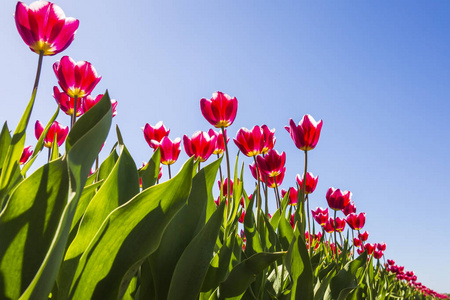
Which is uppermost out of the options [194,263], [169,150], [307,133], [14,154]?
[307,133]

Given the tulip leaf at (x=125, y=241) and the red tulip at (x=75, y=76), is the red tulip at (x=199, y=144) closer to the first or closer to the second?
the red tulip at (x=75, y=76)

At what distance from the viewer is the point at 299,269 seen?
49.1 inches

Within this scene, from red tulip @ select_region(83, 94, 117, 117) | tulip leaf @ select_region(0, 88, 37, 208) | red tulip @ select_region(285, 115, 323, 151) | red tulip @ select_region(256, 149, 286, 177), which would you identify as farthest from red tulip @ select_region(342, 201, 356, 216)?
tulip leaf @ select_region(0, 88, 37, 208)

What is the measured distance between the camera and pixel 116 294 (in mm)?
676

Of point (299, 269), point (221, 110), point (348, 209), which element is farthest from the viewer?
point (348, 209)

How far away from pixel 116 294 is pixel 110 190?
20cm

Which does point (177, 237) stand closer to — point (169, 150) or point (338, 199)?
point (169, 150)

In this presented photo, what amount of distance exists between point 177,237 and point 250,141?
4.00 ft

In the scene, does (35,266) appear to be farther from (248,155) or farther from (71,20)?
(248,155)

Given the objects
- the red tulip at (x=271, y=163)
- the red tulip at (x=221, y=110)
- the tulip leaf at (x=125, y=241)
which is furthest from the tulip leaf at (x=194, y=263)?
the red tulip at (x=271, y=163)

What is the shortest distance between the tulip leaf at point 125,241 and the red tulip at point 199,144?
4.38 feet

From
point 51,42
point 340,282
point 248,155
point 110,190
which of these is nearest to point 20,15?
point 51,42

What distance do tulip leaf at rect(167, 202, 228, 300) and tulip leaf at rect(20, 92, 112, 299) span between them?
11.6 inches

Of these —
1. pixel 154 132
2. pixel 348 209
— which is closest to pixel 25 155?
pixel 154 132
